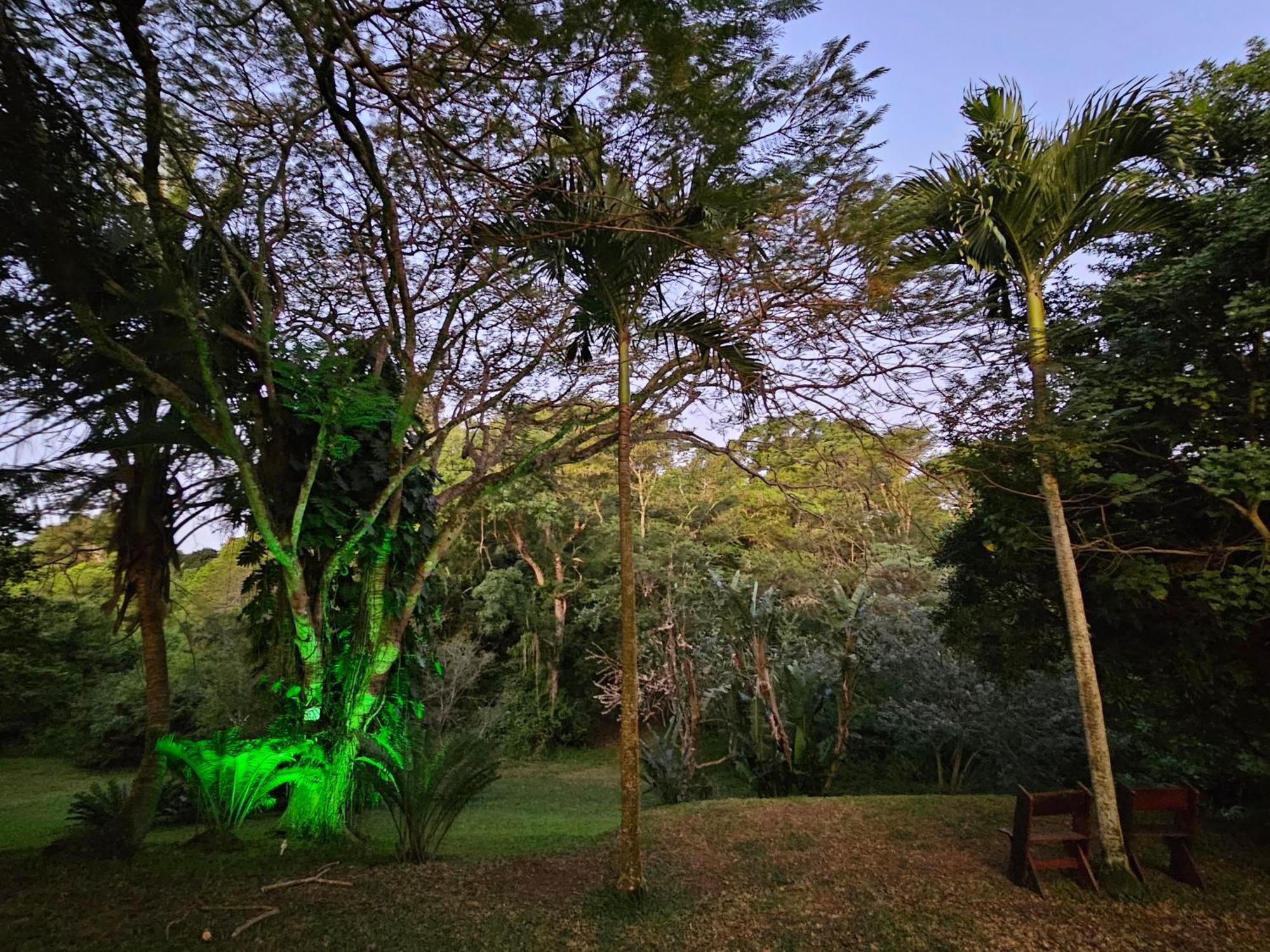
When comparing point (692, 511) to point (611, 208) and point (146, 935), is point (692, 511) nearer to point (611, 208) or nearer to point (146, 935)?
point (611, 208)

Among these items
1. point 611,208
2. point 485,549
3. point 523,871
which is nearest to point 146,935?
point 523,871

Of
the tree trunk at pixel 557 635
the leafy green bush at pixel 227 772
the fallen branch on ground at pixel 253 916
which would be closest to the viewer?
the fallen branch on ground at pixel 253 916

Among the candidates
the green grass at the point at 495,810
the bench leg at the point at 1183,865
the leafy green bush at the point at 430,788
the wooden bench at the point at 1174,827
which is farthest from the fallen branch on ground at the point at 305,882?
the bench leg at the point at 1183,865

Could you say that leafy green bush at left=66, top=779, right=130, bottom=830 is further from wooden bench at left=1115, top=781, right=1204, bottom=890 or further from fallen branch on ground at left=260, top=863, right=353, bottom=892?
wooden bench at left=1115, top=781, right=1204, bottom=890

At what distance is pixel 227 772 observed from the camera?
14.5 feet

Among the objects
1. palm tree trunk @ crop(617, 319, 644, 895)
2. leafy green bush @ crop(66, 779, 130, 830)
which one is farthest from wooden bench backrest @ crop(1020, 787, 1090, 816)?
leafy green bush @ crop(66, 779, 130, 830)

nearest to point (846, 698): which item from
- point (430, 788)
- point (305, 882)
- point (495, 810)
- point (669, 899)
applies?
point (669, 899)

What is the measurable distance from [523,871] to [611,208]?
448 cm

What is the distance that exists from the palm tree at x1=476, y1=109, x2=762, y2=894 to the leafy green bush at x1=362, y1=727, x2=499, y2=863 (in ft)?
4.06

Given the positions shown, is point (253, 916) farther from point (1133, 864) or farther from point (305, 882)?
point (1133, 864)

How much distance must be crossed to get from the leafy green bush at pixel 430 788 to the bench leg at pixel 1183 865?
4.55m

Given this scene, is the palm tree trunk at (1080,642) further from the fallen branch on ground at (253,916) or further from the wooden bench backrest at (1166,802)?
the fallen branch on ground at (253,916)

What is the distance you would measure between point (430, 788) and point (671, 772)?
3817 millimetres

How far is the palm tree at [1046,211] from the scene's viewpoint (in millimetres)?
4098
